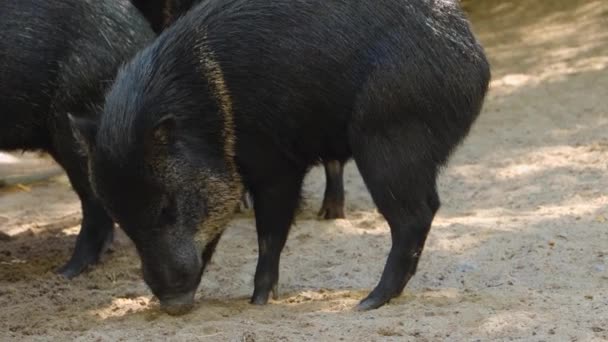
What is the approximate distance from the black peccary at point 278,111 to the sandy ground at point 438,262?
0.39 m

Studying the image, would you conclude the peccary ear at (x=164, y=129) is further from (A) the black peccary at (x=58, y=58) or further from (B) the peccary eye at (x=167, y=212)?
(A) the black peccary at (x=58, y=58)

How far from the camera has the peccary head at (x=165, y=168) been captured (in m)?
4.63

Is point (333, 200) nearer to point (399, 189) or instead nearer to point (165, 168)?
point (399, 189)

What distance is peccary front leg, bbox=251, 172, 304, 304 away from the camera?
16.8 feet

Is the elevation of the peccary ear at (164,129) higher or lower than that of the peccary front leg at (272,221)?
higher

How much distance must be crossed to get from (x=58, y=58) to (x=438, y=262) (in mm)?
2261

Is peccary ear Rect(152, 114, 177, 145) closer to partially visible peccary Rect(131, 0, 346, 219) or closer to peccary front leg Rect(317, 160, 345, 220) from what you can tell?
partially visible peccary Rect(131, 0, 346, 219)

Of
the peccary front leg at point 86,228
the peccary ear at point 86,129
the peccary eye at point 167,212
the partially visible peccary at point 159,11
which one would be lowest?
the peccary front leg at point 86,228

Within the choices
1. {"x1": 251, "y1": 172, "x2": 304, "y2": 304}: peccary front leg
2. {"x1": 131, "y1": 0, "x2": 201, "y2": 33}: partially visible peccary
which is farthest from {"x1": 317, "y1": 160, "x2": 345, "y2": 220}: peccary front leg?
{"x1": 251, "y1": 172, "x2": 304, "y2": 304}: peccary front leg

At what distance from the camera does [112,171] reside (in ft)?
15.2

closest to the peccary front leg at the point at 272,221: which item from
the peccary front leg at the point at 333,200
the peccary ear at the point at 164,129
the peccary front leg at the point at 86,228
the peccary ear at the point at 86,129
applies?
the peccary ear at the point at 164,129

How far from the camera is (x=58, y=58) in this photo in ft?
18.7

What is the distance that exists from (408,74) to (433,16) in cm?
32

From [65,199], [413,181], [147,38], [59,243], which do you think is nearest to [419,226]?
[413,181]
